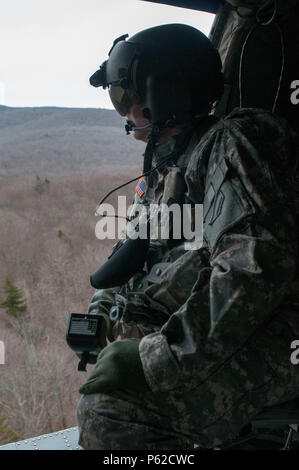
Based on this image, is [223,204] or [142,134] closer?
[223,204]

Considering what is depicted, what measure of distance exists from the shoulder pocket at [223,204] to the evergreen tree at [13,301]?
5.13m

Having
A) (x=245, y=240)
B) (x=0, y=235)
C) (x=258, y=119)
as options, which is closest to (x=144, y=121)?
(x=258, y=119)

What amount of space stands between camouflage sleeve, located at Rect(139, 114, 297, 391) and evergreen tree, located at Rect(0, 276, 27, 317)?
514cm

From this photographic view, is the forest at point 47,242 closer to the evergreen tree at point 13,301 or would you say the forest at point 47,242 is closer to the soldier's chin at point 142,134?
the evergreen tree at point 13,301

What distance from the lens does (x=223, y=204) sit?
3.35 feet

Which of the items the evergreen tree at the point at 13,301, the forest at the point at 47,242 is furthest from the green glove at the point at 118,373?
the evergreen tree at the point at 13,301

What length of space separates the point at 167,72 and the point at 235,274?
787 millimetres

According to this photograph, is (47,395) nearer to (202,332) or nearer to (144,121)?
(144,121)

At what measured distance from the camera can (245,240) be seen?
93cm

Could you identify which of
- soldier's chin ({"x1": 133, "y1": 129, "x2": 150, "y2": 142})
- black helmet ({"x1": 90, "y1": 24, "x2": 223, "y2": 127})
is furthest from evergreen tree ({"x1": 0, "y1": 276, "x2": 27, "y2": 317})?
black helmet ({"x1": 90, "y1": 24, "x2": 223, "y2": 127})
